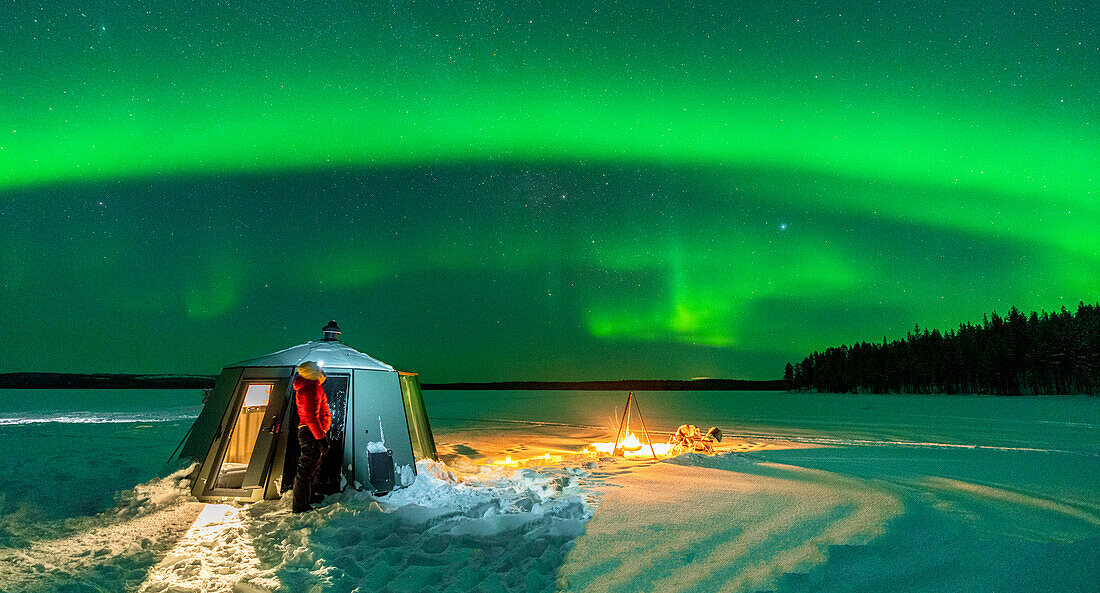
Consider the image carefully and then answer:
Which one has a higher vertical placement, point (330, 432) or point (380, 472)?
point (330, 432)

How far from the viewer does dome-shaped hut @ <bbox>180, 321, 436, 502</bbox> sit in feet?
30.9

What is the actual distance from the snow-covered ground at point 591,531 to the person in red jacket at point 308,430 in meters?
0.43

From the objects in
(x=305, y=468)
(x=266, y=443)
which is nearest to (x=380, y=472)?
(x=305, y=468)

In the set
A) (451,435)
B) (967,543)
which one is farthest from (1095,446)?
(451,435)

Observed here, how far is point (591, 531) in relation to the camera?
746cm

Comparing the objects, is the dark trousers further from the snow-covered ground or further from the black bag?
the black bag

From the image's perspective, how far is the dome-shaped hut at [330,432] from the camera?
942cm

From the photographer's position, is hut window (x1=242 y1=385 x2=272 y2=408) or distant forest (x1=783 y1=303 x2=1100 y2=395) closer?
hut window (x1=242 y1=385 x2=272 y2=408)

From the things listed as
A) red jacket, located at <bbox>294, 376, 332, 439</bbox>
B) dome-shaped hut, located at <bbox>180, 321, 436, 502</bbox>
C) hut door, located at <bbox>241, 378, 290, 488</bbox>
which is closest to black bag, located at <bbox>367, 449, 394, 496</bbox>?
dome-shaped hut, located at <bbox>180, 321, 436, 502</bbox>

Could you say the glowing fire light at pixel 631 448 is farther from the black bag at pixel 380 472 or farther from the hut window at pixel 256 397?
the hut window at pixel 256 397

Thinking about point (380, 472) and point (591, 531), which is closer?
point (591, 531)

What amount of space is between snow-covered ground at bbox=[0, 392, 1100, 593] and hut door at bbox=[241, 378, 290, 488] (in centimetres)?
60

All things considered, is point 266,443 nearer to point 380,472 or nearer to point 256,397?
point 380,472

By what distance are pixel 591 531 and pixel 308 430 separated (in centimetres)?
463
